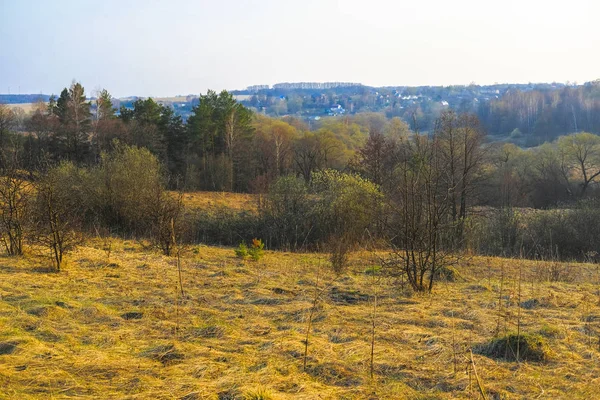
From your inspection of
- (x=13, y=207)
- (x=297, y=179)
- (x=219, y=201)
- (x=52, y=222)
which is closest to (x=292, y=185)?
(x=297, y=179)

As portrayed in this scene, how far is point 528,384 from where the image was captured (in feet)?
13.2

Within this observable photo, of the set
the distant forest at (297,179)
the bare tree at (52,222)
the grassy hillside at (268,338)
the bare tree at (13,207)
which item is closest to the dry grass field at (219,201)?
the distant forest at (297,179)

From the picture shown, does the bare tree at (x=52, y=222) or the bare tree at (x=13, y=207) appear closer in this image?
the bare tree at (x=52, y=222)

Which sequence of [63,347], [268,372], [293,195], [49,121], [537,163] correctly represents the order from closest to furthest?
[268,372] → [63,347] → [293,195] → [49,121] → [537,163]

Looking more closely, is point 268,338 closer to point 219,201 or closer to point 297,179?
point 297,179

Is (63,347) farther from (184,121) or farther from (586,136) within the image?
(586,136)

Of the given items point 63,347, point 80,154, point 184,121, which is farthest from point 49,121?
point 63,347

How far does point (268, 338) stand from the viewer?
5.20m

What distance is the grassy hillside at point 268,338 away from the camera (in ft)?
12.7

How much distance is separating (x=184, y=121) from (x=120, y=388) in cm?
4160

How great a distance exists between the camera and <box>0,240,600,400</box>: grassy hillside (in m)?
3.88

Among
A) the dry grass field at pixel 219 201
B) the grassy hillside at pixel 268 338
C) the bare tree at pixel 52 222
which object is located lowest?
the dry grass field at pixel 219 201

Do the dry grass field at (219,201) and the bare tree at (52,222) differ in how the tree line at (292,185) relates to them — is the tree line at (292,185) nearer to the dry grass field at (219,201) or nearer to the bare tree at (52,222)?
the bare tree at (52,222)

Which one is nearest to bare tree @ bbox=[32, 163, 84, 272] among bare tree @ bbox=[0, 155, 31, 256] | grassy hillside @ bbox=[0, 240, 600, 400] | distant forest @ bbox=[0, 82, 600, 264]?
distant forest @ bbox=[0, 82, 600, 264]
